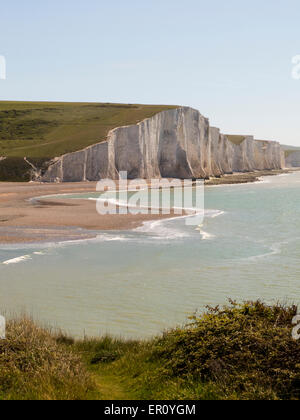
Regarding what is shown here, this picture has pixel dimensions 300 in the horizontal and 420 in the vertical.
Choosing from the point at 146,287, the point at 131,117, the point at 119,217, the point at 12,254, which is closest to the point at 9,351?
the point at 146,287

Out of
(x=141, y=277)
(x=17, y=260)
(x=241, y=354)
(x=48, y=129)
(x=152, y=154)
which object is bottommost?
(x=141, y=277)

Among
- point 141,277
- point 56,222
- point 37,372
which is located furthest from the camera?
point 56,222

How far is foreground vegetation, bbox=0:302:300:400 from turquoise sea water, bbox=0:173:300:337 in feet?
9.87

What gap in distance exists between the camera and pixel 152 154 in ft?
288

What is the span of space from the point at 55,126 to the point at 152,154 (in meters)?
33.7

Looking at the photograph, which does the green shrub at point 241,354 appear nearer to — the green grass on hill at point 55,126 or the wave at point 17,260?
the wave at point 17,260

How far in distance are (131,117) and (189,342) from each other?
8916 cm

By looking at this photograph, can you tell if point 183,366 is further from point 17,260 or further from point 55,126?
point 55,126

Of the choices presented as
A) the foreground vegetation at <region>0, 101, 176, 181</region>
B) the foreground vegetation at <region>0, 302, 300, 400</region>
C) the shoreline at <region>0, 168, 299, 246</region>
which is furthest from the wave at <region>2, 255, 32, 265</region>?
the foreground vegetation at <region>0, 101, 176, 181</region>

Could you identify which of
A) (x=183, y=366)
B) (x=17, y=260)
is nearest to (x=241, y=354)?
(x=183, y=366)

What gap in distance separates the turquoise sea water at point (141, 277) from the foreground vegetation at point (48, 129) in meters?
54.9

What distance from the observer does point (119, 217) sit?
33156 mm

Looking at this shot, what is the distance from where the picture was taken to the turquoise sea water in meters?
11.8

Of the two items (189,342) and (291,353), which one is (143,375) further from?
(291,353)
